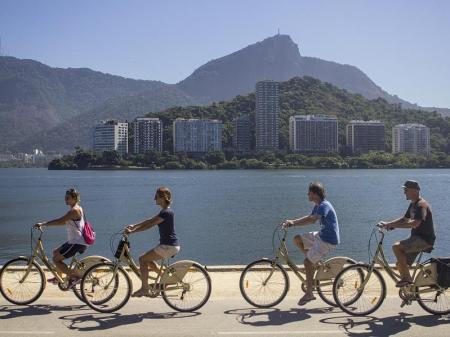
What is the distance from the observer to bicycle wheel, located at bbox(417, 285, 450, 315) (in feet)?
25.4

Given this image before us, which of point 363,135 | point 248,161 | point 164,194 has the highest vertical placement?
point 363,135

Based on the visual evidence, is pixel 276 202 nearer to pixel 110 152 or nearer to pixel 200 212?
pixel 200 212

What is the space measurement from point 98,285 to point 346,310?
336cm

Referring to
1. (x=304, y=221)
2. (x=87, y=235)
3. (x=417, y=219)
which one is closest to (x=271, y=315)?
(x=304, y=221)

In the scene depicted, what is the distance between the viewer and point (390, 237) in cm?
3161

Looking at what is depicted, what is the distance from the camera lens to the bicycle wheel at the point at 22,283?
8508mm

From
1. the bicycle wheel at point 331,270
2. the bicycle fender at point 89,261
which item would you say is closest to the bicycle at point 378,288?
the bicycle wheel at point 331,270

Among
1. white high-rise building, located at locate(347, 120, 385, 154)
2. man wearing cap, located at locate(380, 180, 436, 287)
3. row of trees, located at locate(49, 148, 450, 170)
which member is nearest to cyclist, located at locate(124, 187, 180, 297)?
man wearing cap, located at locate(380, 180, 436, 287)

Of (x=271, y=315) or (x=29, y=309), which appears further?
(x=29, y=309)

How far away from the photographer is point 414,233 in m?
7.86

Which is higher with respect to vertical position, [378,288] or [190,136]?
[190,136]

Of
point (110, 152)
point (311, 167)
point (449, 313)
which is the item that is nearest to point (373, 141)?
point (311, 167)

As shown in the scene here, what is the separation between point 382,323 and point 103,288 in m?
3.70

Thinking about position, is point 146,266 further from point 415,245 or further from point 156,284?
point 415,245
